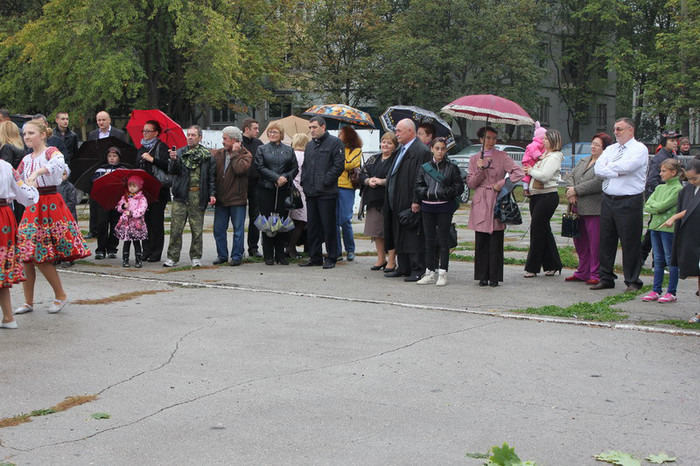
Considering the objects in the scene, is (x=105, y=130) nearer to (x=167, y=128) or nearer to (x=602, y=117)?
(x=167, y=128)

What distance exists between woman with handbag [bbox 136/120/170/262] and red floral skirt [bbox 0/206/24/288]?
14.6 ft

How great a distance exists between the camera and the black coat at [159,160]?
1218 centimetres

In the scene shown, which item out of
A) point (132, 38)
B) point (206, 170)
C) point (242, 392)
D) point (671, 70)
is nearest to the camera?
point (242, 392)

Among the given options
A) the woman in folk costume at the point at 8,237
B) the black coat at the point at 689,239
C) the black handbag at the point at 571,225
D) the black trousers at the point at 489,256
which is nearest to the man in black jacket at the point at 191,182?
the black trousers at the point at 489,256

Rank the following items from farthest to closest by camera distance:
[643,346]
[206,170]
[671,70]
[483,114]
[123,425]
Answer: [671,70], [206,170], [483,114], [643,346], [123,425]

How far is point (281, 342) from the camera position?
735 centimetres

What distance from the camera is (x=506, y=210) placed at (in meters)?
10.3

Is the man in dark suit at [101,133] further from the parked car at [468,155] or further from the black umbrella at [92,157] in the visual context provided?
the parked car at [468,155]

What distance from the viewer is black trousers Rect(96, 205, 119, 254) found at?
12719 millimetres

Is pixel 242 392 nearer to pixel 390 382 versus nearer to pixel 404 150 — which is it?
pixel 390 382

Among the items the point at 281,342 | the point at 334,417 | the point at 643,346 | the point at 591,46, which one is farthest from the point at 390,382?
the point at 591,46

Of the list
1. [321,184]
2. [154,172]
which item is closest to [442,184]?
[321,184]

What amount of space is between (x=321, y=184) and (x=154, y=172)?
2429 millimetres

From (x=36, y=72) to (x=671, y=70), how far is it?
27790 millimetres
